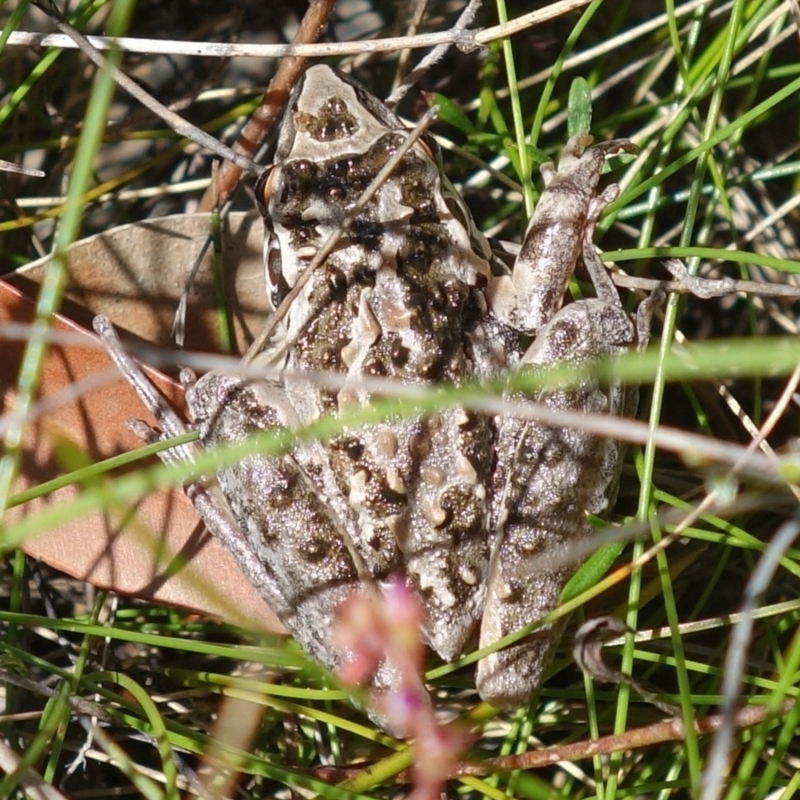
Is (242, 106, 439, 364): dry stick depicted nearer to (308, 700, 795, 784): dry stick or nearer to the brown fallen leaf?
the brown fallen leaf

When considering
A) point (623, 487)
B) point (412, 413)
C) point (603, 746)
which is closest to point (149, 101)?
point (412, 413)

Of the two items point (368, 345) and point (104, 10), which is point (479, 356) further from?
point (104, 10)

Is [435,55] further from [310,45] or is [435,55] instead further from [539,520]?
[539,520]

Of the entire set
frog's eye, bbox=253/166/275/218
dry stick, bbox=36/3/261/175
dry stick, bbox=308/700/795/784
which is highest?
dry stick, bbox=36/3/261/175

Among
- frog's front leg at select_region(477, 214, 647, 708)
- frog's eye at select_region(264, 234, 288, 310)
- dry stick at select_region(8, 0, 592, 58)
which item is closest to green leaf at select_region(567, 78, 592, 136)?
dry stick at select_region(8, 0, 592, 58)

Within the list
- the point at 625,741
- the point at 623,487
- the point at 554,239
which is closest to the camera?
the point at 625,741

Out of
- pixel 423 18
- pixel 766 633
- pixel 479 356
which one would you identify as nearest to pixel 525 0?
pixel 423 18

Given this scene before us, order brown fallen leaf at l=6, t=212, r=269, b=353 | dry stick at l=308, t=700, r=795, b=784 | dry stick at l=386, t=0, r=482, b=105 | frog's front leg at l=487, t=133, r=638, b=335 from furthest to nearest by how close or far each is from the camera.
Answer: brown fallen leaf at l=6, t=212, r=269, b=353, frog's front leg at l=487, t=133, r=638, b=335, dry stick at l=386, t=0, r=482, b=105, dry stick at l=308, t=700, r=795, b=784
